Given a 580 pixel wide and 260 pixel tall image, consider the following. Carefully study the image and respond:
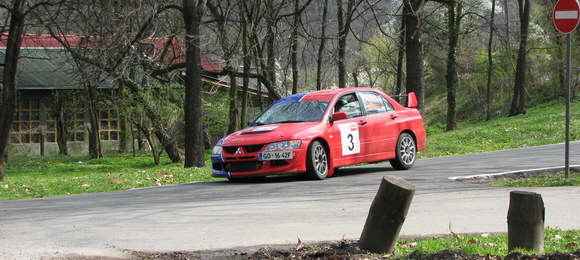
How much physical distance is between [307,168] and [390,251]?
25.5ft

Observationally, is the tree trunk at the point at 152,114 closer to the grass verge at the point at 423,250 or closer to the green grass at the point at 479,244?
the grass verge at the point at 423,250

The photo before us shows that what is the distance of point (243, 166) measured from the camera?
15.1 meters

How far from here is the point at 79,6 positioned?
75.9ft

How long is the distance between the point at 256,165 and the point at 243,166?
0.28 meters

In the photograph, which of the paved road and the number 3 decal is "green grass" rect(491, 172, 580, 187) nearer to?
the paved road

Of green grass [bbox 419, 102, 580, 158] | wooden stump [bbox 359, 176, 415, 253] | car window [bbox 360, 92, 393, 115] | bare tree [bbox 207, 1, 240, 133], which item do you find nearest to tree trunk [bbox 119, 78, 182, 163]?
bare tree [bbox 207, 1, 240, 133]

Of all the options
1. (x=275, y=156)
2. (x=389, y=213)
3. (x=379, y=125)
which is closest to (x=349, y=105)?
(x=379, y=125)

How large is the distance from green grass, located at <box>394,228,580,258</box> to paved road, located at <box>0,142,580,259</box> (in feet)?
2.08

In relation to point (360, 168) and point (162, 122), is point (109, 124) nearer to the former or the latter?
point (162, 122)

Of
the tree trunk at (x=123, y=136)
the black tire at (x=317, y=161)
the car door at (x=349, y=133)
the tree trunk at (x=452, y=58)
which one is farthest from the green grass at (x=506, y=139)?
the tree trunk at (x=123, y=136)

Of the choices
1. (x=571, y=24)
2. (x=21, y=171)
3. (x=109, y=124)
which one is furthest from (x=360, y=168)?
(x=109, y=124)

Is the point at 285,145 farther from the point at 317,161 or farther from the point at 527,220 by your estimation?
the point at 527,220

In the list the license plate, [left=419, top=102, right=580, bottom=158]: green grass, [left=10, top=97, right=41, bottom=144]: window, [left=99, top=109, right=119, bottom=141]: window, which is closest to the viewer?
the license plate

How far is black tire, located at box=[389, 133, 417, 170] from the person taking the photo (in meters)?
16.9
